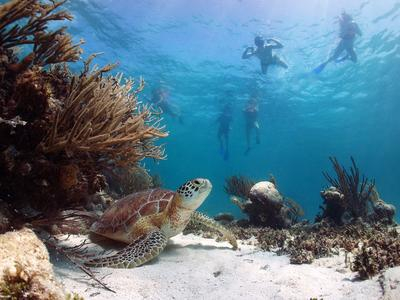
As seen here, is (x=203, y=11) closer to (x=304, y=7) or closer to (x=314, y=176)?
(x=304, y=7)

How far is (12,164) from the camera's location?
3111 mm

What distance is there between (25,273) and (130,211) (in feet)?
10.5

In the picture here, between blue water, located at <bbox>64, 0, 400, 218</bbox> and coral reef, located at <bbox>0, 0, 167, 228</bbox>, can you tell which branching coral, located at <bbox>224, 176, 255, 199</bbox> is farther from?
coral reef, located at <bbox>0, 0, 167, 228</bbox>

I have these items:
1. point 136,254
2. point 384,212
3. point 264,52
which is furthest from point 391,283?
point 264,52

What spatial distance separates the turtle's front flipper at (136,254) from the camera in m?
3.71

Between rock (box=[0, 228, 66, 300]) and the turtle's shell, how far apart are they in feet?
7.45

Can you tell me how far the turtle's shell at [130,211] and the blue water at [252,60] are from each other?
9.24 meters

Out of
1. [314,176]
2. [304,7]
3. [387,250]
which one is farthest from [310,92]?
[314,176]

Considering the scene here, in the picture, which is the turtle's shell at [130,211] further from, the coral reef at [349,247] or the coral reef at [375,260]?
the coral reef at [375,260]

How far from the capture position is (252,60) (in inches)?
1186

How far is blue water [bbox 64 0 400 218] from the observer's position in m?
25.1

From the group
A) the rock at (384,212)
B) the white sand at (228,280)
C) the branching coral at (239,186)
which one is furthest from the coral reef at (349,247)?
the branching coral at (239,186)

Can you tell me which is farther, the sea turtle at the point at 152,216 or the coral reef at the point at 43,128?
the sea turtle at the point at 152,216

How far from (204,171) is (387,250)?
13371cm
